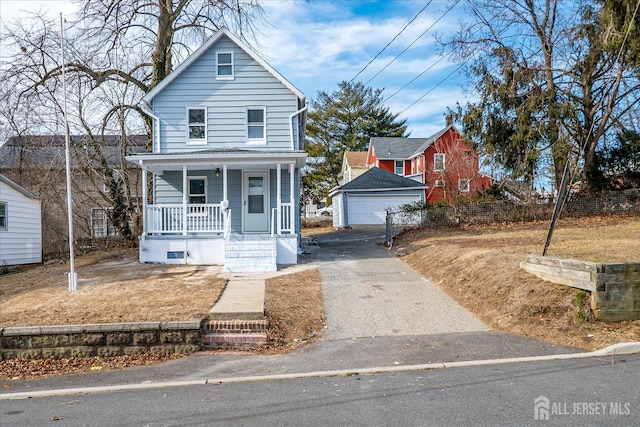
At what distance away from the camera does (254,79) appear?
17.6 m

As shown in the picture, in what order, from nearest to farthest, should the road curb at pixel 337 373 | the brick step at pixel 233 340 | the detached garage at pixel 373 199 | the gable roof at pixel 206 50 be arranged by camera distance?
the road curb at pixel 337 373, the brick step at pixel 233 340, the gable roof at pixel 206 50, the detached garage at pixel 373 199

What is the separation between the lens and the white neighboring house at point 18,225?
18875 mm

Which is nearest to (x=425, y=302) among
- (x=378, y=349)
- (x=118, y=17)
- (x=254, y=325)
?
(x=378, y=349)

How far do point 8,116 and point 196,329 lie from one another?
15974 mm

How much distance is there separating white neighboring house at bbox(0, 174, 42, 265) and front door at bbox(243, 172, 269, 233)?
31.6ft

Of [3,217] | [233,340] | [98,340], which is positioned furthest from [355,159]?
[98,340]

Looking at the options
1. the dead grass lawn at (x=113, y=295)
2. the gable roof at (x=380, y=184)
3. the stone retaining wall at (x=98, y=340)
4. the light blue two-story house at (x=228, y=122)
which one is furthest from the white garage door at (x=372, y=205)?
the stone retaining wall at (x=98, y=340)

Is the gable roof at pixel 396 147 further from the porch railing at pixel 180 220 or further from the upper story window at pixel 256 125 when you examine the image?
the porch railing at pixel 180 220

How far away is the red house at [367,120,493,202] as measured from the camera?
97.4 feet

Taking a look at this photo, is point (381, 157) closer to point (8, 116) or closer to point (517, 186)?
point (517, 186)

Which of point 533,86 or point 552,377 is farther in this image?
point 533,86
